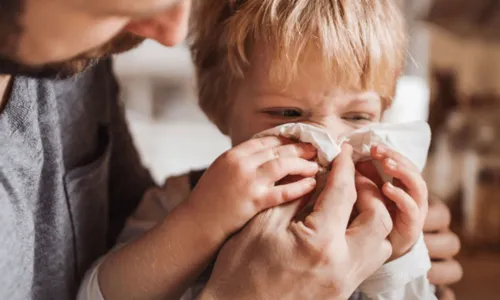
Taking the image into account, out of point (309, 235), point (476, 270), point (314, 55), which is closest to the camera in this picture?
point (309, 235)

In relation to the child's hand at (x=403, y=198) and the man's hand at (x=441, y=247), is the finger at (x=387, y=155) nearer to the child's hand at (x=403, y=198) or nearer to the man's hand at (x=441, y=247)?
the child's hand at (x=403, y=198)

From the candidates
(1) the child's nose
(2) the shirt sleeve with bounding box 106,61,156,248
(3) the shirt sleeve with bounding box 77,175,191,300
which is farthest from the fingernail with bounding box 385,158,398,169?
(2) the shirt sleeve with bounding box 106,61,156,248

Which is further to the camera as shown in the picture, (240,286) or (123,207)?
(123,207)

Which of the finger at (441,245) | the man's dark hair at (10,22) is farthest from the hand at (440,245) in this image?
the man's dark hair at (10,22)

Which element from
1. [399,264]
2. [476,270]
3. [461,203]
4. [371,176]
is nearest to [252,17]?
[371,176]

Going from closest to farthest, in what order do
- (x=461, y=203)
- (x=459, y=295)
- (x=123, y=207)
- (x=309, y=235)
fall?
(x=309, y=235) < (x=123, y=207) < (x=459, y=295) < (x=461, y=203)

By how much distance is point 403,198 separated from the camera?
0.68 m

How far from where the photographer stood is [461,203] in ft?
11.2

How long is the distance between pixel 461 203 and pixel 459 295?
4.60ft

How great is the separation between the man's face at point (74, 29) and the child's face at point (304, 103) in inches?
8.8

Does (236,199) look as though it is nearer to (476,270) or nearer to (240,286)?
(240,286)

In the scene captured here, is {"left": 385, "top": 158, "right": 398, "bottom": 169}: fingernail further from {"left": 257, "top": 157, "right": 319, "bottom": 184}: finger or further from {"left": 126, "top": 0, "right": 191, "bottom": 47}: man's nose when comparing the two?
{"left": 126, "top": 0, "right": 191, "bottom": 47}: man's nose

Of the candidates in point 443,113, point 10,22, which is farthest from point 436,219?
point 443,113

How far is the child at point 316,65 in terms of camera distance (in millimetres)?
772
